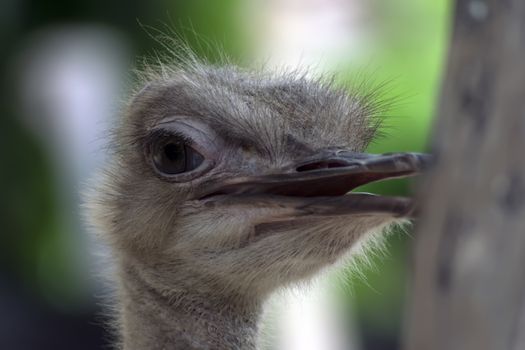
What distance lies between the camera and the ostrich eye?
3510 mm

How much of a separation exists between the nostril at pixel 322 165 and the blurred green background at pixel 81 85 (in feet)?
24.4

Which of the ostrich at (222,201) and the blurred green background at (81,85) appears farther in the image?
the blurred green background at (81,85)

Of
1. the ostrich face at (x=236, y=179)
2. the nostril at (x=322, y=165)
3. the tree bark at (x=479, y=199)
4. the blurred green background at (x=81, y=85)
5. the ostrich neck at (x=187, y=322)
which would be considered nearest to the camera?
the tree bark at (x=479, y=199)

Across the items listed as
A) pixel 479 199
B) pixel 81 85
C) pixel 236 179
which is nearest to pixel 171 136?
pixel 236 179

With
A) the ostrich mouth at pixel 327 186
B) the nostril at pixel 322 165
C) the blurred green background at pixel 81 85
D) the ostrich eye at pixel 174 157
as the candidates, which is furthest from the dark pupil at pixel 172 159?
the blurred green background at pixel 81 85

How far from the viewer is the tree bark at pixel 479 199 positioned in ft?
4.92

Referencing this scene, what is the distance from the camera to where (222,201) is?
3.36m

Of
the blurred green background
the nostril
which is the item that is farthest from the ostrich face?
the blurred green background

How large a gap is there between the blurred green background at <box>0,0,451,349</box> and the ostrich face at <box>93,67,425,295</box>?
6.97m

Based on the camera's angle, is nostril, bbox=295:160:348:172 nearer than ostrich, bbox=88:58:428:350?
Yes

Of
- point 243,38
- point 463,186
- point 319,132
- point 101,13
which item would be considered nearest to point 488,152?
point 463,186

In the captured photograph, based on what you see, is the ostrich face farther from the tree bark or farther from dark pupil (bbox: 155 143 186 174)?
the tree bark

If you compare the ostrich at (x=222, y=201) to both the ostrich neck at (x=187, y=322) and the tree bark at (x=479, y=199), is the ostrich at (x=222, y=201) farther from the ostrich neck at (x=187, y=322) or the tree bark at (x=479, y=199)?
the tree bark at (x=479, y=199)

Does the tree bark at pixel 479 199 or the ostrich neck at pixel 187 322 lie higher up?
the tree bark at pixel 479 199
